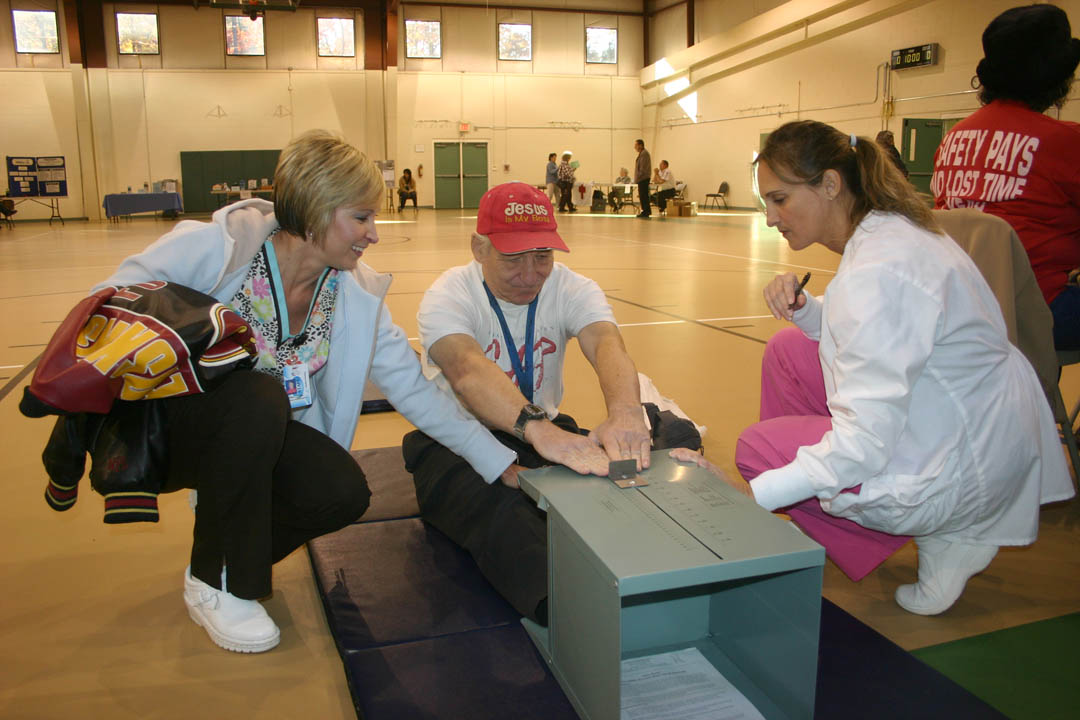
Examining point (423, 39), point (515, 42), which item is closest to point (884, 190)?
point (423, 39)

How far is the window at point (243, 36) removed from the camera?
63.0 feet

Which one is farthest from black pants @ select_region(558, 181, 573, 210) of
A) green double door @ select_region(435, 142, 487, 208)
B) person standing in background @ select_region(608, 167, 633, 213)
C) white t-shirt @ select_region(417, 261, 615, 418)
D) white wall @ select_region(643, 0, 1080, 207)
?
white t-shirt @ select_region(417, 261, 615, 418)

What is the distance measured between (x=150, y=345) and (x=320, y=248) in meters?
0.52

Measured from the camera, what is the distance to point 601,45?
21.6m

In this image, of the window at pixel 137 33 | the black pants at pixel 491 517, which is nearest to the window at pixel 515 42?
the window at pixel 137 33

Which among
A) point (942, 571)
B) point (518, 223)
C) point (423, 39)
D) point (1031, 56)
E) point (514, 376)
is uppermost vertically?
point (423, 39)

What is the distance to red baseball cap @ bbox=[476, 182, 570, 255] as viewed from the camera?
206cm

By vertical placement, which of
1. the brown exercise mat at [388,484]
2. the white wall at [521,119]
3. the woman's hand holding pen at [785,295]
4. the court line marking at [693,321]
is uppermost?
the white wall at [521,119]

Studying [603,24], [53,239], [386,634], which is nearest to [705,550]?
[386,634]

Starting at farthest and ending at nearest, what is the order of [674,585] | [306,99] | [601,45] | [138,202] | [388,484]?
1. [601,45]
2. [306,99]
3. [138,202]
4. [388,484]
5. [674,585]

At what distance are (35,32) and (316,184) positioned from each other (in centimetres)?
2106

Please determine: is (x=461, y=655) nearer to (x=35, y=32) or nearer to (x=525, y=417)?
(x=525, y=417)

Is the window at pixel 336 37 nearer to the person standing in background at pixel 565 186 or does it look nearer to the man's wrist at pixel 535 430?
the person standing in background at pixel 565 186

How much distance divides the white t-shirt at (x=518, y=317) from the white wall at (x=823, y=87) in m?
9.26
